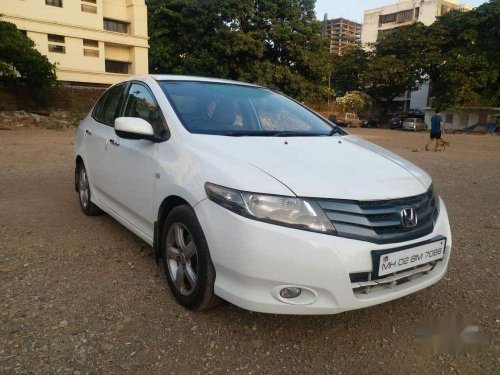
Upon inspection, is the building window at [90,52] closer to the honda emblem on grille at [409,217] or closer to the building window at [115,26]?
the building window at [115,26]

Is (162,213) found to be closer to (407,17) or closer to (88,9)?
(88,9)

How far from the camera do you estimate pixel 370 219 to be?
2.25m

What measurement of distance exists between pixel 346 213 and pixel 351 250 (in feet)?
0.65

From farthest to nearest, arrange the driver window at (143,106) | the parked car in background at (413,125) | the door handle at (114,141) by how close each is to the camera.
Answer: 1. the parked car in background at (413,125)
2. the door handle at (114,141)
3. the driver window at (143,106)

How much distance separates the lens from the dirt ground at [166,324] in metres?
2.28

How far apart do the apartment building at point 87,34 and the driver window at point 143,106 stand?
97.0ft

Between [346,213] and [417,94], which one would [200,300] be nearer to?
[346,213]

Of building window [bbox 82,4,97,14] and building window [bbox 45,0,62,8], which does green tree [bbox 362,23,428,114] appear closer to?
building window [bbox 82,4,97,14]

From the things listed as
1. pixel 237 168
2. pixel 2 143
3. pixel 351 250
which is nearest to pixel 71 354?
pixel 237 168

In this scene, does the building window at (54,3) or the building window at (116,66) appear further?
the building window at (116,66)

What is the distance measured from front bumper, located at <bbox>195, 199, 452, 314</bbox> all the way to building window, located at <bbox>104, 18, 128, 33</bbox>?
35909mm

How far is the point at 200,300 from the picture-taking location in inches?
102

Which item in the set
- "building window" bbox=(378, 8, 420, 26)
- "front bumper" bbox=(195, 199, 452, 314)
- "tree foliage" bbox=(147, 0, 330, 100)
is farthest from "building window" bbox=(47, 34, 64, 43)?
"building window" bbox=(378, 8, 420, 26)

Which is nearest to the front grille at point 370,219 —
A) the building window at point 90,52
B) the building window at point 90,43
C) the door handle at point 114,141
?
the door handle at point 114,141
